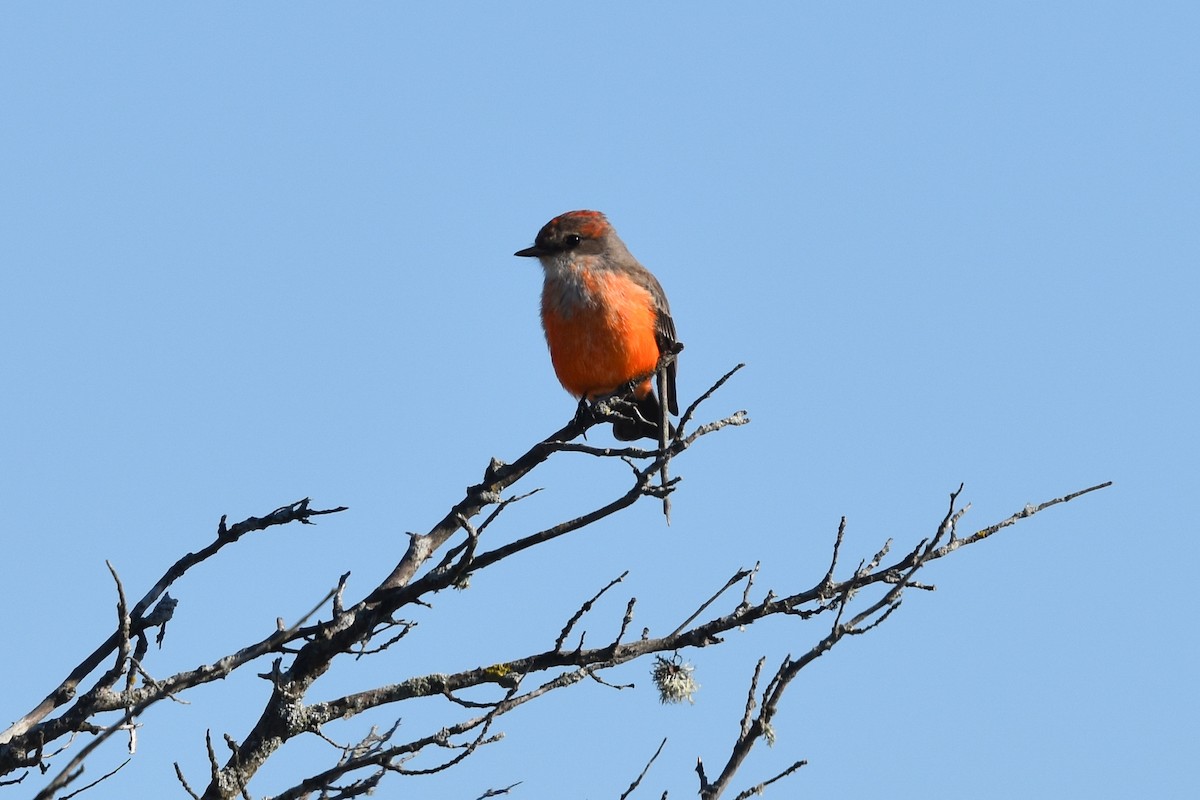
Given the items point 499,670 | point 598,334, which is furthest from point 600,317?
point 499,670

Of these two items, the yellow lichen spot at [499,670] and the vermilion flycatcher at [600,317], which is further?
the vermilion flycatcher at [600,317]

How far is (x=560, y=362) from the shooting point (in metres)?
8.90

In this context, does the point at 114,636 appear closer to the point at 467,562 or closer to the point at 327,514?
the point at 327,514

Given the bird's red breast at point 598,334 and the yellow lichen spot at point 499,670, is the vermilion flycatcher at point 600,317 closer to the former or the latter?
the bird's red breast at point 598,334

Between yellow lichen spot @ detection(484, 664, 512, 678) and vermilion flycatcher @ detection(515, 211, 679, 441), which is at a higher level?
vermilion flycatcher @ detection(515, 211, 679, 441)

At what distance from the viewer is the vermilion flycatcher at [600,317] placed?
8.75 m

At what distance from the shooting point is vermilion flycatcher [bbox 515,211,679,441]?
875 centimetres

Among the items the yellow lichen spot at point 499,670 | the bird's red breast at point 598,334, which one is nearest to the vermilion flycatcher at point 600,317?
the bird's red breast at point 598,334

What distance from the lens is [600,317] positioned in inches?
345

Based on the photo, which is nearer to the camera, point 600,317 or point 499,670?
point 499,670

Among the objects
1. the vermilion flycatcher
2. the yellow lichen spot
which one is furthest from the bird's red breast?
the yellow lichen spot

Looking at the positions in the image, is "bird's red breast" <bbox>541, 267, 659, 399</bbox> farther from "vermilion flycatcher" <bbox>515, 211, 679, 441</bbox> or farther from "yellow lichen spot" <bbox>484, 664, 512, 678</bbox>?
"yellow lichen spot" <bbox>484, 664, 512, 678</bbox>

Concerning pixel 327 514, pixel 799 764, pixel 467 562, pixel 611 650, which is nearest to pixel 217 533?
pixel 327 514

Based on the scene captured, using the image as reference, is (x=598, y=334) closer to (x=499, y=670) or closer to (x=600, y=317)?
(x=600, y=317)
